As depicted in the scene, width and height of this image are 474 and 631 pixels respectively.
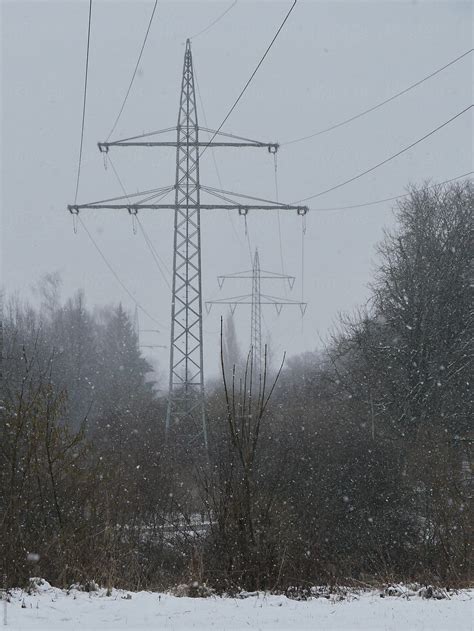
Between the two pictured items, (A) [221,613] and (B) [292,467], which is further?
(B) [292,467]

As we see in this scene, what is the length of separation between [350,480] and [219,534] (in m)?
10.5

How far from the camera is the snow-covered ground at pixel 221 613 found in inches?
225

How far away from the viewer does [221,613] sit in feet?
20.6

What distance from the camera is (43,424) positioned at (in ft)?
28.3

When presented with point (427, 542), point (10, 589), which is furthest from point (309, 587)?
point (427, 542)

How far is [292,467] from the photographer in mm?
18156

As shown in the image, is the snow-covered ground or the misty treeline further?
the misty treeline

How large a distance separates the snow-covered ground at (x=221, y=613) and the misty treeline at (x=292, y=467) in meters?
0.81

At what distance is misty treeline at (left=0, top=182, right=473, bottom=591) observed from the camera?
8.07 meters

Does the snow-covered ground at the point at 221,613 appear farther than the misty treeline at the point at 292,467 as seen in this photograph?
No

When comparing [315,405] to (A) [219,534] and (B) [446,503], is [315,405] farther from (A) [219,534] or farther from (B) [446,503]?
(A) [219,534]

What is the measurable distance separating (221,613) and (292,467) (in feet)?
39.6

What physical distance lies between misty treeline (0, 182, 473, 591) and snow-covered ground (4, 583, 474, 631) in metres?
0.81

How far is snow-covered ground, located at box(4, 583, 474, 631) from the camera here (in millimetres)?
5727
